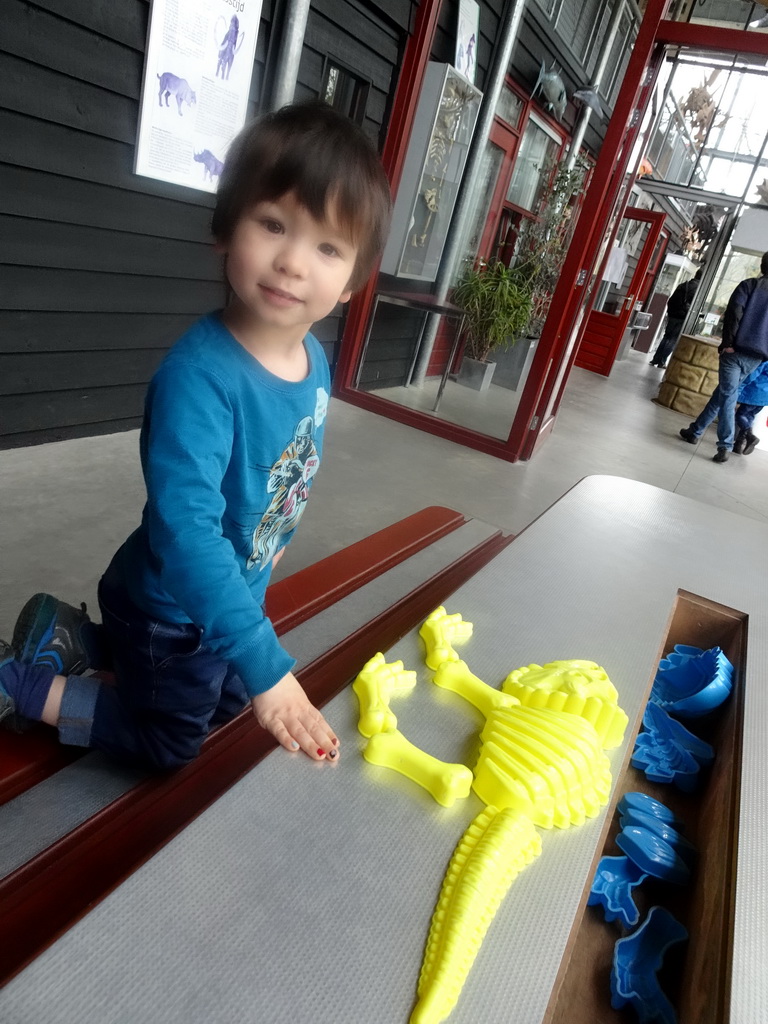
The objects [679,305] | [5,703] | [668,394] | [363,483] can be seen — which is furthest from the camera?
[679,305]

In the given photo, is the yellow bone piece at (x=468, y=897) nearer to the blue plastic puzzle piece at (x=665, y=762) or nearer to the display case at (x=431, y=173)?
the blue plastic puzzle piece at (x=665, y=762)

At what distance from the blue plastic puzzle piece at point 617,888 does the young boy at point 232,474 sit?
0.66m

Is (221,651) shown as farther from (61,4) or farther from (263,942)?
(61,4)

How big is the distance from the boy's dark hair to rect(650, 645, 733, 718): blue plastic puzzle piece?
1143 mm

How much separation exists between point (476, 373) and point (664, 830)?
205 inches

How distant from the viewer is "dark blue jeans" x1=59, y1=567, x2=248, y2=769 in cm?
102

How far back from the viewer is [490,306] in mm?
5660

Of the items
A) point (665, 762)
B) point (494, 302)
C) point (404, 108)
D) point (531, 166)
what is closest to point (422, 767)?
point (665, 762)

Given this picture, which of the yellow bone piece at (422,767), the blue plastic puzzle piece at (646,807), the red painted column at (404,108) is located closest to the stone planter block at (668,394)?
the red painted column at (404,108)

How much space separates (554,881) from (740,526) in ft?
5.42

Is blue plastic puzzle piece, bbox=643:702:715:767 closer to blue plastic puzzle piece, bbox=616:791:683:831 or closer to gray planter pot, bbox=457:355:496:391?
blue plastic puzzle piece, bbox=616:791:683:831

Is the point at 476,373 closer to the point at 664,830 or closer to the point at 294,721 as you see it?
the point at 664,830

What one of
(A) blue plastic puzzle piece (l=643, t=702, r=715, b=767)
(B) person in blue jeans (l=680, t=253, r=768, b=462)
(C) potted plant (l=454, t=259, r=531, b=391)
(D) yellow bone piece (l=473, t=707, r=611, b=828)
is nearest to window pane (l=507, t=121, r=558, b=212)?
(C) potted plant (l=454, t=259, r=531, b=391)

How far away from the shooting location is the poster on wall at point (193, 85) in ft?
8.68
